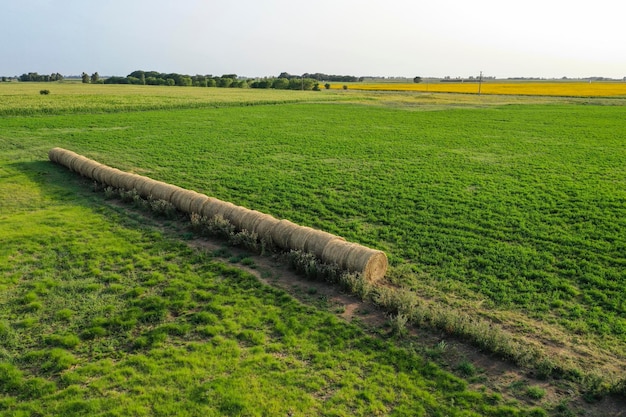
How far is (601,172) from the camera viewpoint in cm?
2072

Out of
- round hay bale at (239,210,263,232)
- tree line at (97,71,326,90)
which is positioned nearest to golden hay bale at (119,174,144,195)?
round hay bale at (239,210,263,232)

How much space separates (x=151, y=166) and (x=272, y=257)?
13340mm

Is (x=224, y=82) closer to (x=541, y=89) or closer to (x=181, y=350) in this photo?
(x=541, y=89)

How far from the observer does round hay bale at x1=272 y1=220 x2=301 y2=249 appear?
11805mm

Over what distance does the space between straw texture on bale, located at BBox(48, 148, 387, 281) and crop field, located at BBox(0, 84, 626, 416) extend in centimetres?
102

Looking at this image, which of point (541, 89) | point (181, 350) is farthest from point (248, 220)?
point (541, 89)

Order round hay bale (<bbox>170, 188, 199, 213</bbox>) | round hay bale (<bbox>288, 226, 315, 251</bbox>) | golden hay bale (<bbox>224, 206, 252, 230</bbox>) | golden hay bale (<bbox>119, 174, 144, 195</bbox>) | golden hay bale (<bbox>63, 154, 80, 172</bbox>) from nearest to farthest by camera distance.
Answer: round hay bale (<bbox>288, 226, 315, 251</bbox>), golden hay bale (<bbox>224, 206, 252, 230</bbox>), round hay bale (<bbox>170, 188, 199, 213</bbox>), golden hay bale (<bbox>119, 174, 144, 195</bbox>), golden hay bale (<bbox>63, 154, 80, 172</bbox>)

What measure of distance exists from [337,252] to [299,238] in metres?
1.26

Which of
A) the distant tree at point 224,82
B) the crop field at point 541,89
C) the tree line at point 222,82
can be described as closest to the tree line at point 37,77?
the tree line at point 222,82

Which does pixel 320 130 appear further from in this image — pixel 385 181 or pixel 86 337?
A: pixel 86 337

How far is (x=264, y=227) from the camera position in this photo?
1240 centimetres

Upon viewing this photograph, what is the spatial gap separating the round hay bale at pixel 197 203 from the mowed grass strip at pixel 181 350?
2.45 metres

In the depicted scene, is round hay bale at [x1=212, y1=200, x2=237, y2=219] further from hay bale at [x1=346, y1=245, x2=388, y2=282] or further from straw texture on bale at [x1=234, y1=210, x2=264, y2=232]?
hay bale at [x1=346, y1=245, x2=388, y2=282]

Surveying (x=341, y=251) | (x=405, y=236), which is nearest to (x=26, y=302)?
(x=341, y=251)
